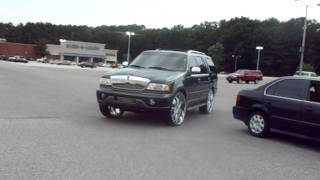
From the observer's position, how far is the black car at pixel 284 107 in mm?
9086

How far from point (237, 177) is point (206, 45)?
13215cm

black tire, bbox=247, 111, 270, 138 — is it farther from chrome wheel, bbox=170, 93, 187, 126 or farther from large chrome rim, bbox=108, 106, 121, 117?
large chrome rim, bbox=108, 106, 121, 117

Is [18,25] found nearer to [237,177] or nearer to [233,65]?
[233,65]

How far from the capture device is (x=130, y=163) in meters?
6.70

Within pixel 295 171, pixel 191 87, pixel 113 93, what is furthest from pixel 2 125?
Result: pixel 295 171

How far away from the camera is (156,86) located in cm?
1030

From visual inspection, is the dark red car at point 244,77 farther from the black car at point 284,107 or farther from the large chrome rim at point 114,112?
the black car at point 284,107

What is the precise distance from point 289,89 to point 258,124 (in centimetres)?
101

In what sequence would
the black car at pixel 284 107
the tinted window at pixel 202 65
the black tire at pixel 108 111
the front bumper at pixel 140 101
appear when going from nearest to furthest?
the black car at pixel 284 107
the front bumper at pixel 140 101
the black tire at pixel 108 111
the tinted window at pixel 202 65

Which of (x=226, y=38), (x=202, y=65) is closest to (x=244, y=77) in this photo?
(x=202, y=65)

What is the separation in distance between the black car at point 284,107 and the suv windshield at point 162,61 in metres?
1.88

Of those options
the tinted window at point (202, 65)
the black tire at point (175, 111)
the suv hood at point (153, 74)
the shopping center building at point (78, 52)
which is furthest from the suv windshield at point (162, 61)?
the shopping center building at point (78, 52)

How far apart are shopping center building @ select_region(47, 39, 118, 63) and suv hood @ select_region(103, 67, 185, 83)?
122 meters

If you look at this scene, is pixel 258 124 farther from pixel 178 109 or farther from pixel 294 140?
pixel 178 109
